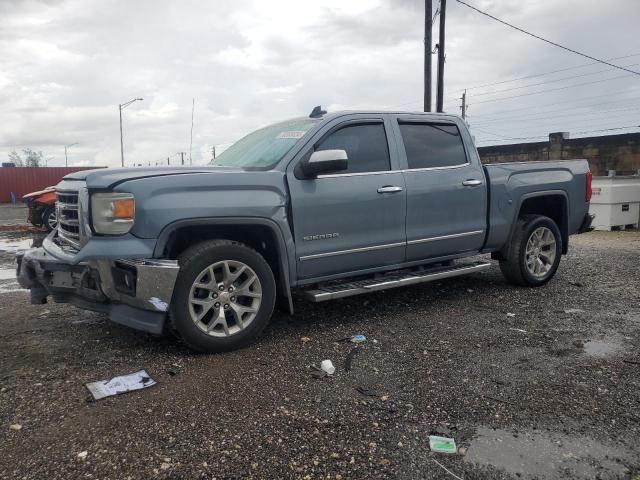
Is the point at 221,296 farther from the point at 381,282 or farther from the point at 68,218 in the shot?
the point at 381,282

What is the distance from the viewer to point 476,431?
9.33ft

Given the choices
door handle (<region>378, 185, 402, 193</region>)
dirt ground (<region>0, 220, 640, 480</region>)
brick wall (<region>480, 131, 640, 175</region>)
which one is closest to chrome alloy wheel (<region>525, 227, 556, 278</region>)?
dirt ground (<region>0, 220, 640, 480</region>)

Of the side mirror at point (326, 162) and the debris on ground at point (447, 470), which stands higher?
the side mirror at point (326, 162)

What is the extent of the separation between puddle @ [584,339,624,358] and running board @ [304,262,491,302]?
143 centimetres

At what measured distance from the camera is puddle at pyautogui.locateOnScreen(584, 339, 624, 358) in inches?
158

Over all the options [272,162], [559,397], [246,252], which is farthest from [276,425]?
[272,162]

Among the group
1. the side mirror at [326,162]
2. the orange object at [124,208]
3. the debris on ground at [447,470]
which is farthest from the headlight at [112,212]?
the debris on ground at [447,470]

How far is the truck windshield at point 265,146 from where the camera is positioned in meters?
4.53

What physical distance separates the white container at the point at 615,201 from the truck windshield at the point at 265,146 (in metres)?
10.3

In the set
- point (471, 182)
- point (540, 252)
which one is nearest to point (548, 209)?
point (540, 252)

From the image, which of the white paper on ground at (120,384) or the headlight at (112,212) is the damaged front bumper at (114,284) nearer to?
the headlight at (112,212)

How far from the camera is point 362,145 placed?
483 centimetres

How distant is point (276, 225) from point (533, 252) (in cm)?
345

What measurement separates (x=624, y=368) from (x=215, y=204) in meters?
3.13
